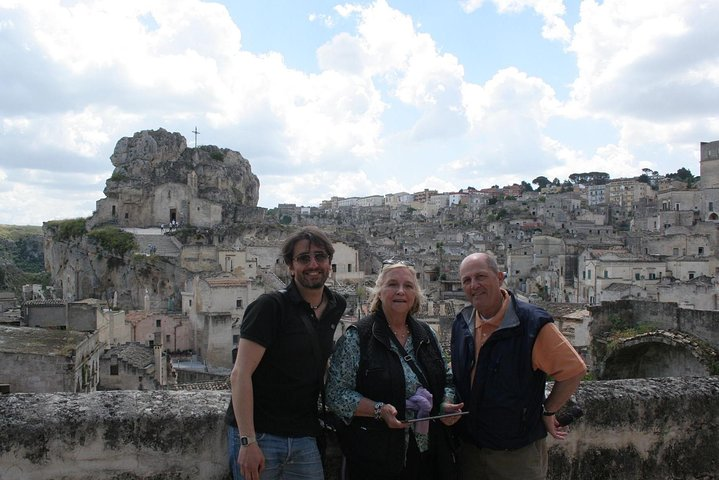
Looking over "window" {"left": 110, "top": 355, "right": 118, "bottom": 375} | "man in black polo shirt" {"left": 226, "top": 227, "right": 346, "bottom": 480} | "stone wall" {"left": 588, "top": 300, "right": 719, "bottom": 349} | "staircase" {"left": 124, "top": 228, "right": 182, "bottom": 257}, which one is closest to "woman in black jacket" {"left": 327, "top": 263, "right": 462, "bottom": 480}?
"man in black polo shirt" {"left": 226, "top": 227, "right": 346, "bottom": 480}

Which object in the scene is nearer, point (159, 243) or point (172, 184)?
point (159, 243)

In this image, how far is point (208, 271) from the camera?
41312 mm

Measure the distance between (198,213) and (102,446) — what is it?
59283mm

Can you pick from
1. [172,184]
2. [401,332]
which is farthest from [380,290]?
[172,184]

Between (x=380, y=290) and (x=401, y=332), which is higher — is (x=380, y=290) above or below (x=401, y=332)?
above

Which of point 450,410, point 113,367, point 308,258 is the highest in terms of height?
point 308,258

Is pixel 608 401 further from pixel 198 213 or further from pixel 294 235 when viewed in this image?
pixel 198 213

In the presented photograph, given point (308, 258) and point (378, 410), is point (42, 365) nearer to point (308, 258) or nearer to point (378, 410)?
point (308, 258)

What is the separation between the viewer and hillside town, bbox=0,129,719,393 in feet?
76.3

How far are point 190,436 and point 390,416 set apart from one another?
4.43ft

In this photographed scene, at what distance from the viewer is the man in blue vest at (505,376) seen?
367 cm

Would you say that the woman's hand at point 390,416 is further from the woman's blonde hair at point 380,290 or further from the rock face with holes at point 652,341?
the rock face with holes at point 652,341

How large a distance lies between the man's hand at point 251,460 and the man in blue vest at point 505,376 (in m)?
1.28

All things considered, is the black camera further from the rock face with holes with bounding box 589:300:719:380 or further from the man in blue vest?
the rock face with holes with bounding box 589:300:719:380
